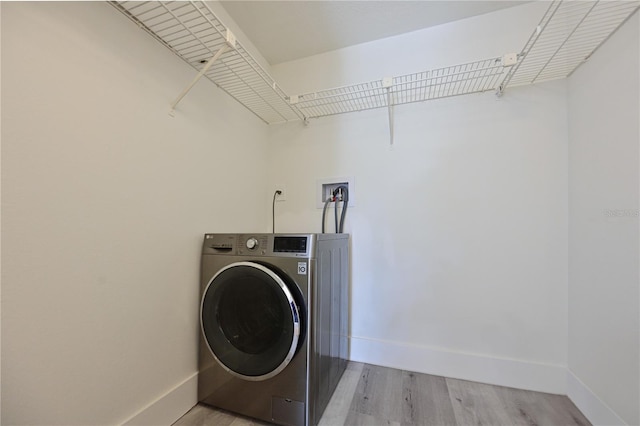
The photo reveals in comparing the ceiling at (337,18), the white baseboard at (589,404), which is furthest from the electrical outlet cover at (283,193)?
the white baseboard at (589,404)

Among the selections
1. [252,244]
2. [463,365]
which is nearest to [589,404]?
[463,365]

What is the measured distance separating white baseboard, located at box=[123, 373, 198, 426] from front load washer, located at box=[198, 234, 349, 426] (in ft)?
0.15

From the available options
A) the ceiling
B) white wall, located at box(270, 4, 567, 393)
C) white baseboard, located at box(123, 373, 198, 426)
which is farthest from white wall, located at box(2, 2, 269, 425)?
white wall, located at box(270, 4, 567, 393)

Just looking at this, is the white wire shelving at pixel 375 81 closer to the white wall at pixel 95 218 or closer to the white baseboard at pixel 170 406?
the white wall at pixel 95 218

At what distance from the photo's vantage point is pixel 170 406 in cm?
115

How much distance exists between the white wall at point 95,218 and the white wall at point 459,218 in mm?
1058

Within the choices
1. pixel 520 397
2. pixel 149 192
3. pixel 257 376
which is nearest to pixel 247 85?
pixel 149 192

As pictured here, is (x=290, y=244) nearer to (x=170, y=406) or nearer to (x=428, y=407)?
(x=170, y=406)

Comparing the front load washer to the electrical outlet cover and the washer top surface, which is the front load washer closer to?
the washer top surface

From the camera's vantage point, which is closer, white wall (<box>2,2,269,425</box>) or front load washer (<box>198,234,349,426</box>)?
white wall (<box>2,2,269,425</box>)

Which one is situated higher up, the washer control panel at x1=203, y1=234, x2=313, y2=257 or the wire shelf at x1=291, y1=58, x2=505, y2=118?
the wire shelf at x1=291, y1=58, x2=505, y2=118

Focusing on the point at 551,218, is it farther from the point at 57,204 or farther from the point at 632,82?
the point at 57,204

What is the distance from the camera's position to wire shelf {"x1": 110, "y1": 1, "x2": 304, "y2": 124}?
3.31 ft

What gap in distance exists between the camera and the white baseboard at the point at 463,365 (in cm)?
139
